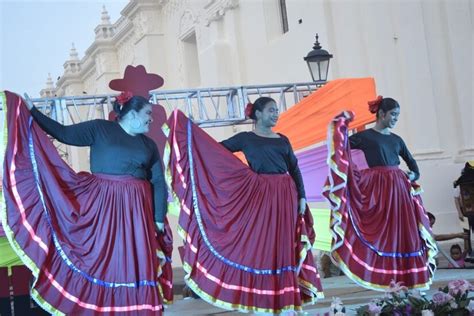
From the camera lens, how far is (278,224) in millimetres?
4930

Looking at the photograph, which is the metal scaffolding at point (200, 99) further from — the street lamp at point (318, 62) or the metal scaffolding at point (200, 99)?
the street lamp at point (318, 62)

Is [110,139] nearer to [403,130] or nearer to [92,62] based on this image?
[403,130]

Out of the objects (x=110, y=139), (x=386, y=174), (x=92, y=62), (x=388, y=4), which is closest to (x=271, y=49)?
(x=388, y=4)

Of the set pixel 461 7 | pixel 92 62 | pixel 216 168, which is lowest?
pixel 216 168

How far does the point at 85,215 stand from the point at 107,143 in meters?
0.40

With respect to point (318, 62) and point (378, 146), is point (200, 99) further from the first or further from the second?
point (378, 146)

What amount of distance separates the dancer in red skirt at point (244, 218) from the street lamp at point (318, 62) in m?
4.27

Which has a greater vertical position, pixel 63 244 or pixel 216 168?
pixel 216 168

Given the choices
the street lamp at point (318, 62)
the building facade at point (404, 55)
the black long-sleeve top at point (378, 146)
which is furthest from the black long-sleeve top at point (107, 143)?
the building facade at point (404, 55)

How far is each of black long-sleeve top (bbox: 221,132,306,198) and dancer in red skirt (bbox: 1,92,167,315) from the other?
28.5 inches

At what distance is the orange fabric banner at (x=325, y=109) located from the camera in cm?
715

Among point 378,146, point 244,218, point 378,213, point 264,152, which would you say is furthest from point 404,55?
point 244,218

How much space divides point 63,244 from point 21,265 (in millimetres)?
1338

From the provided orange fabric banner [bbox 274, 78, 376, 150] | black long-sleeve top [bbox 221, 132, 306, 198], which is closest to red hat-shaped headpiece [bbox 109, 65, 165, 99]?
black long-sleeve top [bbox 221, 132, 306, 198]
